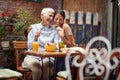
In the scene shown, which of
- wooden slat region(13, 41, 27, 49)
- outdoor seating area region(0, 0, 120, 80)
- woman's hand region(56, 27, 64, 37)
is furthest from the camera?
wooden slat region(13, 41, 27, 49)

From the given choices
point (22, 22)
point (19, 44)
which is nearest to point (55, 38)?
point (19, 44)

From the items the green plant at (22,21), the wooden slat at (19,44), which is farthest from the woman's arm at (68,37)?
the green plant at (22,21)

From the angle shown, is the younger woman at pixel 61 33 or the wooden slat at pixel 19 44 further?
the wooden slat at pixel 19 44

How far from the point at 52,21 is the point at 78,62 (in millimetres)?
2109

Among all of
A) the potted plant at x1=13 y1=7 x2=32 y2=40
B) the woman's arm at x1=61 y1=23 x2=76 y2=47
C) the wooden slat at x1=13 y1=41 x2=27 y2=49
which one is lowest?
the wooden slat at x1=13 y1=41 x2=27 y2=49

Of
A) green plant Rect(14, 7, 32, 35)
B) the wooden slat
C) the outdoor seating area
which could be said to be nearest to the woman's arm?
the outdoor seating area

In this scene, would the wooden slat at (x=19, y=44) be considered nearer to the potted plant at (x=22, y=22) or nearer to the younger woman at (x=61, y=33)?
the younger woman at (x=61, y=33)

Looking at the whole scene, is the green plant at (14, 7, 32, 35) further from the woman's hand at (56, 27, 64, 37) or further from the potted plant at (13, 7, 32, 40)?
the woman's hand at (56, 27, 64, 37)

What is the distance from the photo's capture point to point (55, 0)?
19.3ft

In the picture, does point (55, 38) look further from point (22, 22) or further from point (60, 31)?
point (22, 22)

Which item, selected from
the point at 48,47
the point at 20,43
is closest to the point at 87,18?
the point at 20,43

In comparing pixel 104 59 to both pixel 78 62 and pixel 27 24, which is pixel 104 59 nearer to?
pixel 78 62

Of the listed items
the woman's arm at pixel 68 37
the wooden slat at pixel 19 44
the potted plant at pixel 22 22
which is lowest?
the wooden slat at pixel 19 44

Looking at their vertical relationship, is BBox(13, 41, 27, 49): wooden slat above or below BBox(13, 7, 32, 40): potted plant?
below
